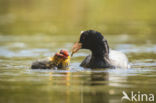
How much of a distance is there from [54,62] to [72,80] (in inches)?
88.9

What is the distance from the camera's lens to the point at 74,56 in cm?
1908

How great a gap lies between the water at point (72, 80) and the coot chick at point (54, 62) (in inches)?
11.4

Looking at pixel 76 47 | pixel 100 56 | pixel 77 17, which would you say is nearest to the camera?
pixel 100 56

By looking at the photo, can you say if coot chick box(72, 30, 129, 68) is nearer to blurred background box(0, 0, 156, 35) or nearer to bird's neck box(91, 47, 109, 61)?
bird's neck box(91, 47, 109, 61)

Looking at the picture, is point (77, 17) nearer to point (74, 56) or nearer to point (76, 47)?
point (74, 56)

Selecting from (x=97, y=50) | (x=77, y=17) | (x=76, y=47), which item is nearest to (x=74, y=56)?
(x=76, y=47)

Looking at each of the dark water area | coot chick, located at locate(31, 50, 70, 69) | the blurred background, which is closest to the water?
the dark water area

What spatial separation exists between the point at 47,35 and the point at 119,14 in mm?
15807

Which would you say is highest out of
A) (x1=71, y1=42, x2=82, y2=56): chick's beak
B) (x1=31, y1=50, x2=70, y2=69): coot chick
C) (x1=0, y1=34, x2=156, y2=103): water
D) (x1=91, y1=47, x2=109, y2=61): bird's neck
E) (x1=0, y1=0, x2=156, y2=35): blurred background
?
(x1=0, y1=0, x2=156, y2=35): blurred background

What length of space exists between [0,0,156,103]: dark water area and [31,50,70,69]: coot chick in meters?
0.26

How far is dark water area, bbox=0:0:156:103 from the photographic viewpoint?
11004 millimetres

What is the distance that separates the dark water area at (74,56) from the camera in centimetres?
1100

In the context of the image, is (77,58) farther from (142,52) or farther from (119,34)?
(119,34)

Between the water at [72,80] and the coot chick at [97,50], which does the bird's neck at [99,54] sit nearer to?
the coot chick at [97,50]
